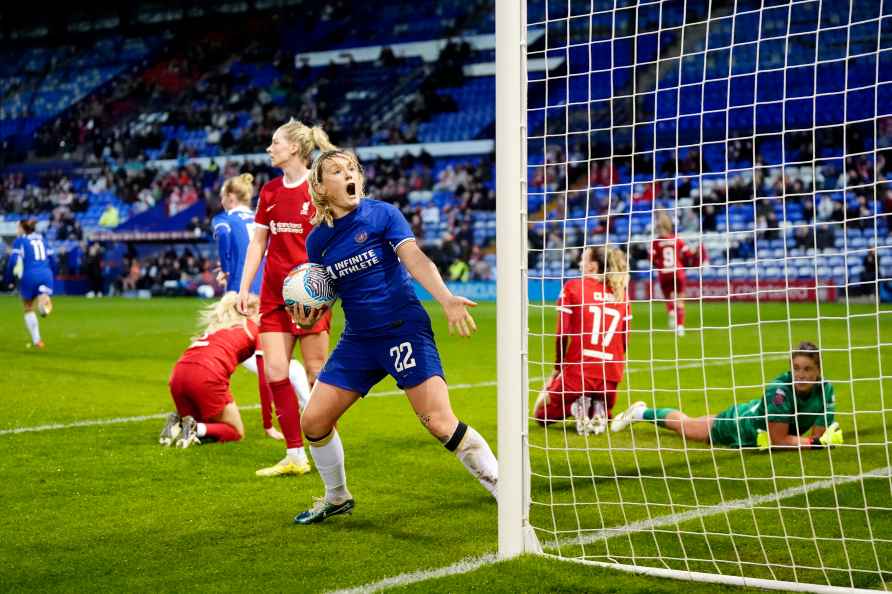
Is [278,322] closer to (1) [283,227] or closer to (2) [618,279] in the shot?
(1) [283,227]

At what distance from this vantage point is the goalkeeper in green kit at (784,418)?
22.6ft

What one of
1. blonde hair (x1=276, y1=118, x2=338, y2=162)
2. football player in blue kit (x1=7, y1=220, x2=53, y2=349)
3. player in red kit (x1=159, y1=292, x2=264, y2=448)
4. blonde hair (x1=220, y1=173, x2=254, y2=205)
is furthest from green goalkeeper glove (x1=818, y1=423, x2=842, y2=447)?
football player in blue kit (x1=7, y1=220, x2=53, y2=349)

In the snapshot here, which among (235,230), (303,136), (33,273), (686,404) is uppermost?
(303,136)

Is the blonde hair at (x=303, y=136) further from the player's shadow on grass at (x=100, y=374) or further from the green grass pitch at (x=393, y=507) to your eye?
the player's shadow on grass at (x=100, y=374)

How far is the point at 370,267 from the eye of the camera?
17.0 ft

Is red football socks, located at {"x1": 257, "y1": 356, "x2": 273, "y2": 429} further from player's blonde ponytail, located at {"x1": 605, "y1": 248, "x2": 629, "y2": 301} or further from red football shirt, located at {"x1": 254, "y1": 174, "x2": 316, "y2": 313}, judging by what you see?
player's blonde ponytail, located at {"x1": 605, "y1": 248, "x2": 629, "y2": 301}

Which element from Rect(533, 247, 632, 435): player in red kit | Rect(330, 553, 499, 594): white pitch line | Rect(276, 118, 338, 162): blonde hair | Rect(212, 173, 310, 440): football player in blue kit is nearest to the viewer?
Rect(330, 553, 499, 594): white pitch line

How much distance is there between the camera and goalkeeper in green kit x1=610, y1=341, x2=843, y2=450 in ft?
22.6

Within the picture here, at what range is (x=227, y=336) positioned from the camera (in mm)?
8430

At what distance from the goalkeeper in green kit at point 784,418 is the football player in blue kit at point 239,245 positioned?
2512 millimetres

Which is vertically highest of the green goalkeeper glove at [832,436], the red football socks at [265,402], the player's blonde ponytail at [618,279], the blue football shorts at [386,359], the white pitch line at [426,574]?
the player's blonde ponytail at [618,279]

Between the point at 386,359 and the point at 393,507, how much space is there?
3.66 ft

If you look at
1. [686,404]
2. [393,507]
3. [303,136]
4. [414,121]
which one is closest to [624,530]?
[393,507]

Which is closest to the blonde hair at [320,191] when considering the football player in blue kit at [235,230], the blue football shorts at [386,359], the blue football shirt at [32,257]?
the blue football shorts at [386,359]
